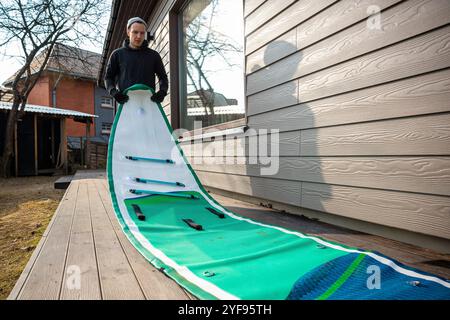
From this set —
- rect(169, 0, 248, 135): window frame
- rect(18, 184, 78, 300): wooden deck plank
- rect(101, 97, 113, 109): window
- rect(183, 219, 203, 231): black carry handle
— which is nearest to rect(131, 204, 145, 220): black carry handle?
rect(183, 219, 203, 231): black carry handle

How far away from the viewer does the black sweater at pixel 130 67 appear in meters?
2.82

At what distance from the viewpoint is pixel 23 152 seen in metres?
10.0

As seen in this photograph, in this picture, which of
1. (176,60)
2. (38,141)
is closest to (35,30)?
(38,141)

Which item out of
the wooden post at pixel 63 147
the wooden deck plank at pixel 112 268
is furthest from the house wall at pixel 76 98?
the wooden deck plank at pixel 112 268

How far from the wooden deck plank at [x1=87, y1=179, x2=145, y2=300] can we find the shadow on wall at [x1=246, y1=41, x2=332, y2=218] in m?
1.27

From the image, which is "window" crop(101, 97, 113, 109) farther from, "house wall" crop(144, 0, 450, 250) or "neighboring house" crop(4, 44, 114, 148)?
"house wall" crop(144, 0, 450, 250)

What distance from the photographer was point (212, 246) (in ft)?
4.89

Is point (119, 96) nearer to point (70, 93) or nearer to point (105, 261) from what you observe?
point (105, 261)

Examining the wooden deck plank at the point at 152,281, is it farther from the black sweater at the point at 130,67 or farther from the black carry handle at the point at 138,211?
the black sweater at the point at 130,67

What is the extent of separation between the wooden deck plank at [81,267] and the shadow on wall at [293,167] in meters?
1.40

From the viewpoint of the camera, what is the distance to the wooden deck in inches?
41.1

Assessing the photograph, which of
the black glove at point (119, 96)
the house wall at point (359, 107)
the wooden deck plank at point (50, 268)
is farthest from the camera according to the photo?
the black glove at point (119, 96)
